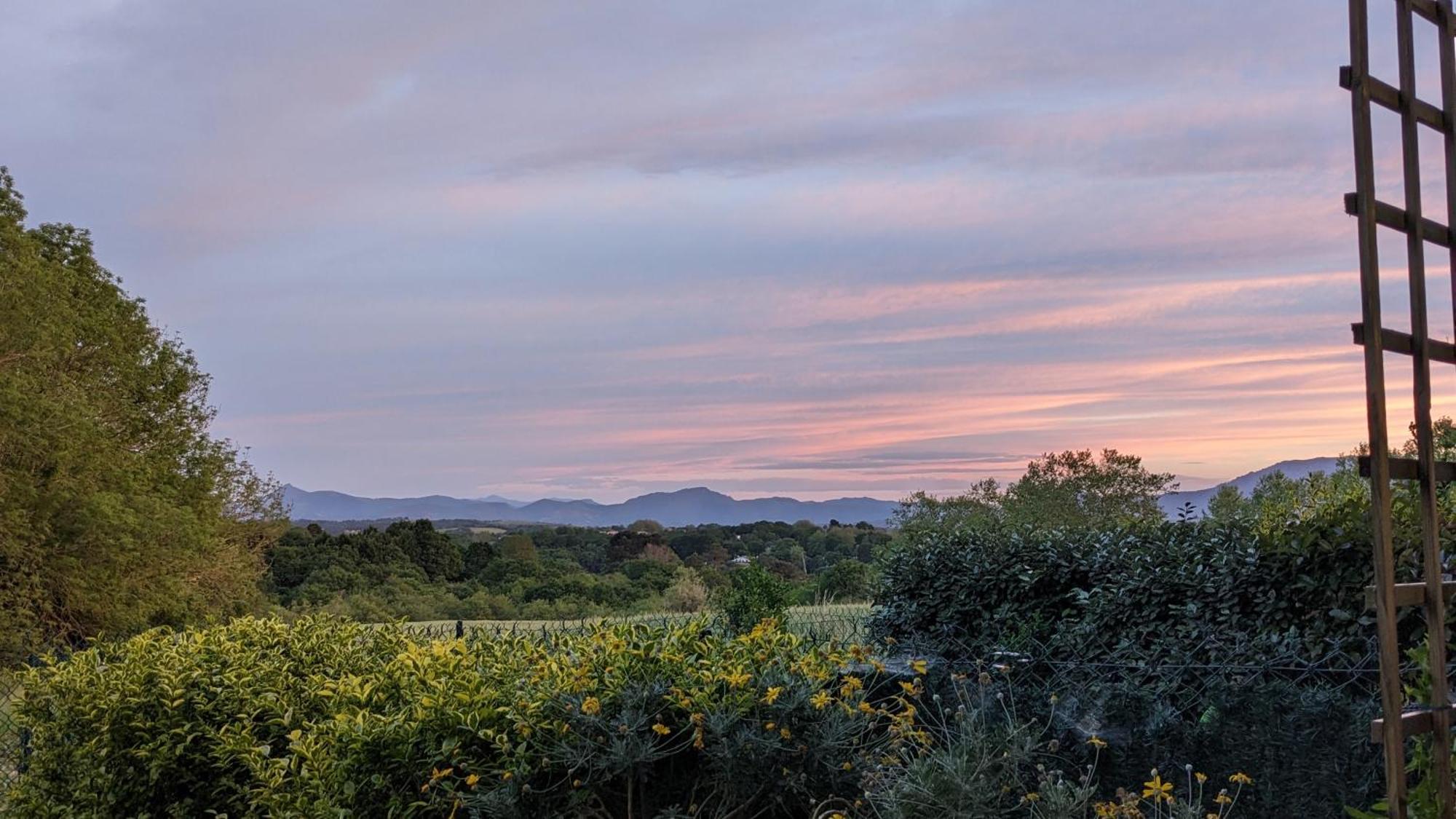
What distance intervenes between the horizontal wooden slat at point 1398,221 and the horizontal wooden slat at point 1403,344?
0.79 ft

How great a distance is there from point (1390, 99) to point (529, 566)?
22864mm

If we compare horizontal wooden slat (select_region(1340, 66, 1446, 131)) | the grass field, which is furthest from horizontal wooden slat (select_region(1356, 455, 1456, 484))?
the grass field

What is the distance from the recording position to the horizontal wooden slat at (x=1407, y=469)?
253 cm

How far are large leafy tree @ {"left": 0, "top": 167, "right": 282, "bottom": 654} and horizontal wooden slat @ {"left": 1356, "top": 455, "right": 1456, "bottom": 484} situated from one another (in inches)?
591

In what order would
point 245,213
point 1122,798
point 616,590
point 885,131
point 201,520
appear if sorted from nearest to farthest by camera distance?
point 1122,798
point 885,131
point 245,213
point 201,520
point 616,590

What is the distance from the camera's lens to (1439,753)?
2705 mm

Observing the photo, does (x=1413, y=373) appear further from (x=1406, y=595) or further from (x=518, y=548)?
(x=518, y=548)

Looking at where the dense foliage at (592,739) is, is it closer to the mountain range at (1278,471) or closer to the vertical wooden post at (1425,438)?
the vertical wooden post at (1425,438)

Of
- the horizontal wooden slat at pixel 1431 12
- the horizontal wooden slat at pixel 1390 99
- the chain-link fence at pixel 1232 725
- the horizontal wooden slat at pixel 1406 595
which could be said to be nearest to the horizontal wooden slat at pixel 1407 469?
the horizontal wooden slat at pixel 1406 595

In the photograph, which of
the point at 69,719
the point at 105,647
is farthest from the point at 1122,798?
the point at 105,647

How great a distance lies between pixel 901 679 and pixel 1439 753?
2681 mm

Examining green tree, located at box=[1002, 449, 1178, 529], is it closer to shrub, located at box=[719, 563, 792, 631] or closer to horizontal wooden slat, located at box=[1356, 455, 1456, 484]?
shrub, located at box=[719, 563, 792, 631]

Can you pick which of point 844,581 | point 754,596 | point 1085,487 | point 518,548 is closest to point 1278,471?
point 1085,487

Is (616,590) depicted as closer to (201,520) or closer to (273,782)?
(201,520)
